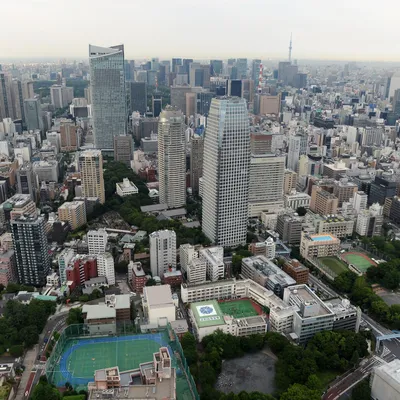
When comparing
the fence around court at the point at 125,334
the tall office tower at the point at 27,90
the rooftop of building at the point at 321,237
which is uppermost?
the tall office tower at the point at 27,90

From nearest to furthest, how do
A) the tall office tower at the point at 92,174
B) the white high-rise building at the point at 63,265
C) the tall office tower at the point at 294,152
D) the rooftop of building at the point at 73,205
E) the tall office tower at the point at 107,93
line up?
1. the white high-rise building at the point at 63,265
2. the rooftop of building at the point at 73,205
3. the tall office tower at the point at 92,174
4. the tall office tower at the point at 294,152
5. the tall office tower at the point at 107,93

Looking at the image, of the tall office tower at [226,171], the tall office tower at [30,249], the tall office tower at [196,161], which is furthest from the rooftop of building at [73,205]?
the tall office tower at [196,161]

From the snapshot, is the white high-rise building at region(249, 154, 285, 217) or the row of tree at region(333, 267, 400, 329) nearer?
the row of tree at region(333, 267, 400, 329)

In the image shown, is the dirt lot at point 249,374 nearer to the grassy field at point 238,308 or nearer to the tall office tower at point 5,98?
the grassy field at point 238,308

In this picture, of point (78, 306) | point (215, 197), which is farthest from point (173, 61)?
point (78, 306)

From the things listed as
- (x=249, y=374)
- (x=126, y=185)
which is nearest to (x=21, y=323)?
(x=249, y=374)

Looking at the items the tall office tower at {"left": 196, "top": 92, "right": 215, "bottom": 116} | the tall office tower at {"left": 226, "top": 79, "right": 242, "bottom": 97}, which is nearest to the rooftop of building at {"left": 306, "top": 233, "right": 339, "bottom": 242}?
the tall office tower at {"left": 226, "top": 79, "right": 242, "bottom": 97}

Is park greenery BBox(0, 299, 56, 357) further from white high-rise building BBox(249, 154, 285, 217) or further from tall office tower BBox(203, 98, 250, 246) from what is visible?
white high-rise building BBox(249, 154, 285, 217)
